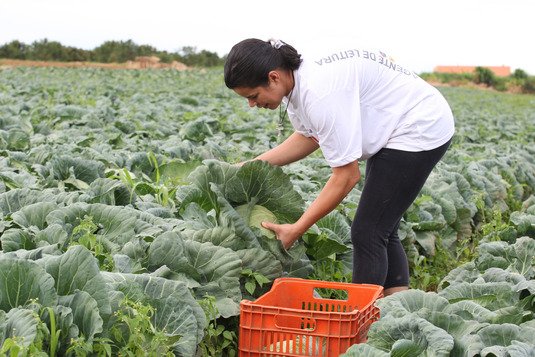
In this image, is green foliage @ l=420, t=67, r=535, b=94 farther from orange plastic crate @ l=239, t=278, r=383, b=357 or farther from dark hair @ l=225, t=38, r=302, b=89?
orange plastic crate @ l=239, t=278, r=383, b=357

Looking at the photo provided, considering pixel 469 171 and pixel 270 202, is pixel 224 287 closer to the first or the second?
pixel 270 202

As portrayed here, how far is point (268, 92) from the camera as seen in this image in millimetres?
2699

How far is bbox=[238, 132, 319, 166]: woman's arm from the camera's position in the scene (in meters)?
3.41

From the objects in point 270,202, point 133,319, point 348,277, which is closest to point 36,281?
point 133,319

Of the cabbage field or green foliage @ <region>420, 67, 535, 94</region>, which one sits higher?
green foliage @ <region>420, 67, 535, 94</region>

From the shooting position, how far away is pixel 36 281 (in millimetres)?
2045

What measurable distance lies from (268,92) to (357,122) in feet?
1.44

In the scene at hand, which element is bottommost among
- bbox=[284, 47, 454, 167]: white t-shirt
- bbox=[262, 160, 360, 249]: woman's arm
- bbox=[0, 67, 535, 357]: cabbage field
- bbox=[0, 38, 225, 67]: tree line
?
bbox=[0, 67, 535, 357]: cabbage field

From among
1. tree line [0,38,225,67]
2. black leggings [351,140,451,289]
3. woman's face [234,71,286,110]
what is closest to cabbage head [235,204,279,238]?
black leggings [351,140,451,289]

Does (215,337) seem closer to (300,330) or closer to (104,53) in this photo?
(300,330)

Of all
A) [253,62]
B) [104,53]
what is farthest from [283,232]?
[104,53]

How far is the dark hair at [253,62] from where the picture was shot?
2.61 m

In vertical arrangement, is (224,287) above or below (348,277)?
above

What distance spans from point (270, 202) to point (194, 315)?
0.99 meters
